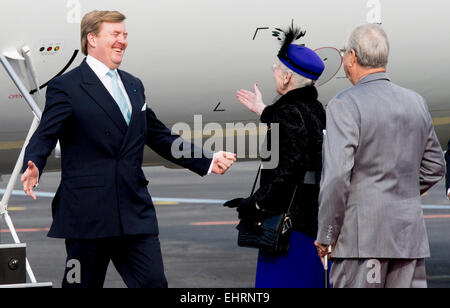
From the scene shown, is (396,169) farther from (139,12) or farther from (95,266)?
(139,12)

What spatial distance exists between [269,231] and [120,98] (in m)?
1.05

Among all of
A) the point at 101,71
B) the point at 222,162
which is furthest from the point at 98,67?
the point at 222,162

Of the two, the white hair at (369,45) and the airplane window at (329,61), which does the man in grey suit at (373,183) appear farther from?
the airplane window at (329,61)

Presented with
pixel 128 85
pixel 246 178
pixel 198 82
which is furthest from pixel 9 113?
pixel 246 178

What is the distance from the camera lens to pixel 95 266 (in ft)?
16.1

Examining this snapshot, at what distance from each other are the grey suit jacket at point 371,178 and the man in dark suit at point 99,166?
1083mm

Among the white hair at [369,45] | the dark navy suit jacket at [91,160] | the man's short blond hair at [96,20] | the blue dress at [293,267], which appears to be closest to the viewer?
the white hair at [369,45]

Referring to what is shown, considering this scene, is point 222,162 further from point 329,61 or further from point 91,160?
point 329,61

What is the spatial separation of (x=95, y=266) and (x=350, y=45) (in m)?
1.68

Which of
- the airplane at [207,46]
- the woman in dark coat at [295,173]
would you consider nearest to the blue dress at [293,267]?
the woman in dark coat at [295,173]

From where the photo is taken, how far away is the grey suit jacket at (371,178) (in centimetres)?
420

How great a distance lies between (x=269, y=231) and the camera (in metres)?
5.19

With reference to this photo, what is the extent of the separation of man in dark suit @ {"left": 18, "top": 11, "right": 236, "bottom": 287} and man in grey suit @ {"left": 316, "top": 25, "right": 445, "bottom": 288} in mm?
1053

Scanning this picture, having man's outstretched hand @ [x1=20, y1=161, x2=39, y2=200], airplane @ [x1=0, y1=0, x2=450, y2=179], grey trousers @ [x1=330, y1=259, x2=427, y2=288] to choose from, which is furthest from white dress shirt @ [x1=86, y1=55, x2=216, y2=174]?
airplane @ [x1=0, y1=0, x2=450, y2=179]
